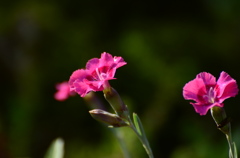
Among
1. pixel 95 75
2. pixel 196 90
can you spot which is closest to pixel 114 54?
pixel 95 75

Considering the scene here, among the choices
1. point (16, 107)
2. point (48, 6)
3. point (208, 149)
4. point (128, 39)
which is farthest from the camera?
point (48, 6)

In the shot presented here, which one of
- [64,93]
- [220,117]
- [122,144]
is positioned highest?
[64,93]

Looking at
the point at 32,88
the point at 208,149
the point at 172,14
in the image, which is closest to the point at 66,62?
the point at 32,88

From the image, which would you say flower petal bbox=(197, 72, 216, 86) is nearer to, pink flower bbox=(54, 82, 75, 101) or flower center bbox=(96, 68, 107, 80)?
flower center bbox=(96, 68, 107, 80)

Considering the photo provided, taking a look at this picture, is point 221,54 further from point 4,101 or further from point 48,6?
point 4,101

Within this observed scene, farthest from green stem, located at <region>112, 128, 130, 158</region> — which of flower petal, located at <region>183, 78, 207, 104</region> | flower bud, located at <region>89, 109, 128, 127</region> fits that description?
flower petal, located at <region>183, 78, 207, 104</region>

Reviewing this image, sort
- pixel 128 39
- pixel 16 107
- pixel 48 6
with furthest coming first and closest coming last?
pixel 48 6
pixel 128 39
pixel 16 107

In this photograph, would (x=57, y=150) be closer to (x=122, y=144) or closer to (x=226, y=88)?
(x=122, y=144)
